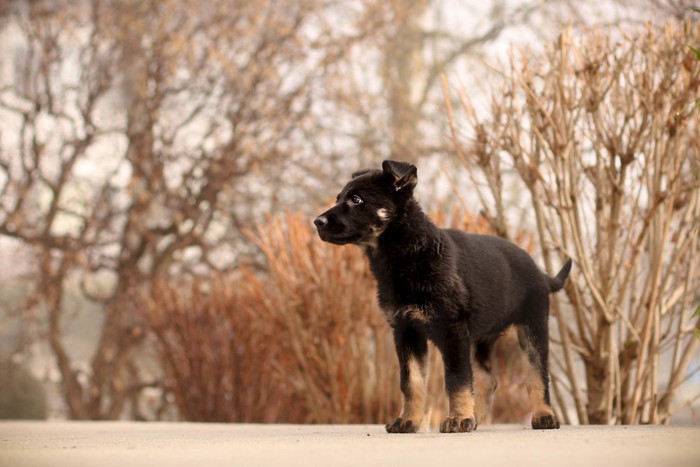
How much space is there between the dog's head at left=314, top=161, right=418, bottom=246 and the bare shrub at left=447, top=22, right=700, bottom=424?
5.36 ft

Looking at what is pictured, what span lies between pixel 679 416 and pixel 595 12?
24.0 ft

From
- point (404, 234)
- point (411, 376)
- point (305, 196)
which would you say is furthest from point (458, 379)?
point (305, 196)

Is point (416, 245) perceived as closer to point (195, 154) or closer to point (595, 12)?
point (195, 154)

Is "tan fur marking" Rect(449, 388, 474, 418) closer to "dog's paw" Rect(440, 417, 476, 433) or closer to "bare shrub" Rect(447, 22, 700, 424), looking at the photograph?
"dog's paw" Rect(440, 417, 476, 433)

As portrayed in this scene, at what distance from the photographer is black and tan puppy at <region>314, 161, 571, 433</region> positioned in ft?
12.7

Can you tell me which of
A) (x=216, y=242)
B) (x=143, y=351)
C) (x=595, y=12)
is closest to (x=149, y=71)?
(x=216, y=242)

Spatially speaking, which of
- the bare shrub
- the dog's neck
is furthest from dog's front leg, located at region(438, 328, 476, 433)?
the bare shrub

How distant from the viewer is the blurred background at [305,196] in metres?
5.43

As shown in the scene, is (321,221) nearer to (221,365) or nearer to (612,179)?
(612,179)

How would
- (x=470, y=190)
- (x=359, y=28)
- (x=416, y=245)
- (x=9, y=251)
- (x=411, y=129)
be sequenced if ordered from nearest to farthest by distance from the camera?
(x=416, y=245) → (x=9, y=251) → (x=359, y=28) → (x=470, y=190) → (x=411, y=129)

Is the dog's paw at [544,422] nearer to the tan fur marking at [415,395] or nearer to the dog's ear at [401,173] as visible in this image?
the tan fur marking at [415,395]

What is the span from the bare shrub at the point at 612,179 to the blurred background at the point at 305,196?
20 mm

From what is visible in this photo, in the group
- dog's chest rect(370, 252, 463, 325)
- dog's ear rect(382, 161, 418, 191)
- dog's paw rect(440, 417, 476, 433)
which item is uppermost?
dog's ear rect(382, 161, 418, 191)

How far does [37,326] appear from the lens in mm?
13141
